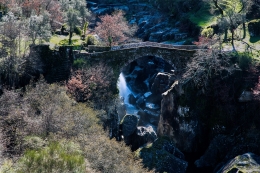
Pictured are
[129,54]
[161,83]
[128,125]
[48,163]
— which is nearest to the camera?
[48,163]

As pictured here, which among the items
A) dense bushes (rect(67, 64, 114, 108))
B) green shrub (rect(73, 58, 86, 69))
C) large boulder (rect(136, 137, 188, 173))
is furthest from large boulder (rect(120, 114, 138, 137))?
green shrub (rect(73, 58, 86, 69))

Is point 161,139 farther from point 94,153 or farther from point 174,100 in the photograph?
point 94,153

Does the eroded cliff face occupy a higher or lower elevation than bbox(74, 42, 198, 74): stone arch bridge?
lower

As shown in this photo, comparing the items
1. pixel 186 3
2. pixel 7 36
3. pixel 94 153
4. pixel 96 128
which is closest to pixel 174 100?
pixel 96 128

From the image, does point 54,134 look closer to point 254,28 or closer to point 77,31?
point 254,28

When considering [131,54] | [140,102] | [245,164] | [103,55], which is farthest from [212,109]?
[140,102]

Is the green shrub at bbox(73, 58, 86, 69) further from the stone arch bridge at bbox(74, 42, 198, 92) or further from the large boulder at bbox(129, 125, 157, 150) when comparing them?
the large boulder at bbox(129, 125, 157, 150)
